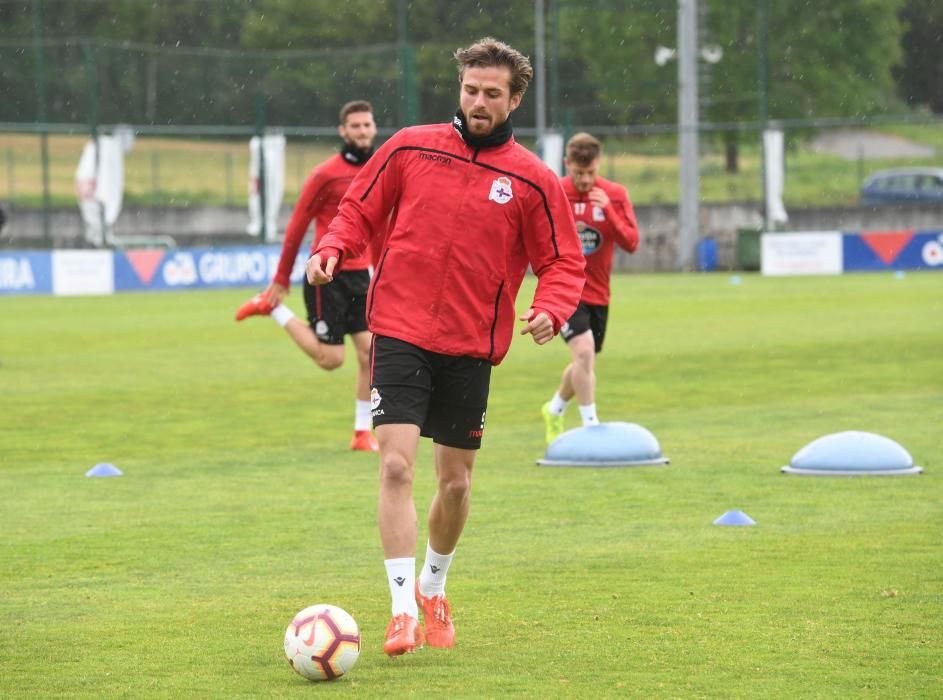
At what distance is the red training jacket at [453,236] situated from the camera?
666cm

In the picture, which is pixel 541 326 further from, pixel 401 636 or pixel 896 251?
pixel 896 251

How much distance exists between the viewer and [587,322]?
41.4 ft

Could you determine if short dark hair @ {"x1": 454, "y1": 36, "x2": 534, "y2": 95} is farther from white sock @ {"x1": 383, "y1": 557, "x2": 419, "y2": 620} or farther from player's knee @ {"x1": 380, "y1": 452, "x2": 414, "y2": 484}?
white sock @ {"x1": 383, "y1": 557, "x2": 419, "y2": 620}

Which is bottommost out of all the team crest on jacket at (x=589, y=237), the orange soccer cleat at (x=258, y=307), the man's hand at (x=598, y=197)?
the orange soccer cleat at (x=258, y=307)

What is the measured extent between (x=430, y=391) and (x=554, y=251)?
0.71 metres

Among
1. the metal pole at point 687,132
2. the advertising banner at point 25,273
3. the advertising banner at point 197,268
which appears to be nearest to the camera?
the advertising banner at point 25,273

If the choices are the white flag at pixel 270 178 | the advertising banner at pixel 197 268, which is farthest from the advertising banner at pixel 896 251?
the advertising banner at pixel 197 268

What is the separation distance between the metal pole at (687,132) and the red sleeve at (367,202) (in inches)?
1477

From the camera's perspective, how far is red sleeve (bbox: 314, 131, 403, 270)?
6.78 metres

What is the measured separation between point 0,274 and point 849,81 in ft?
86.3

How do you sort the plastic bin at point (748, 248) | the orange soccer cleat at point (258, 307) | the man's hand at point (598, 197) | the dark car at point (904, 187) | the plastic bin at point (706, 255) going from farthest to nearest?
the dark car at point (904, 187)
the plastic bin at point (706, 255)
the plastic bin at point (748, 248)
the orange soccer cleat at point (258, 307)
the man's hand at point (598, 197)

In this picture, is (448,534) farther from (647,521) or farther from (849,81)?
(849,81)

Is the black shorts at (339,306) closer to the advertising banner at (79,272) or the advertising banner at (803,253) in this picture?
the advertising banner at (79,272)

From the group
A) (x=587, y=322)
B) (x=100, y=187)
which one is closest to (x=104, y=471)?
(x=587, y=322)
